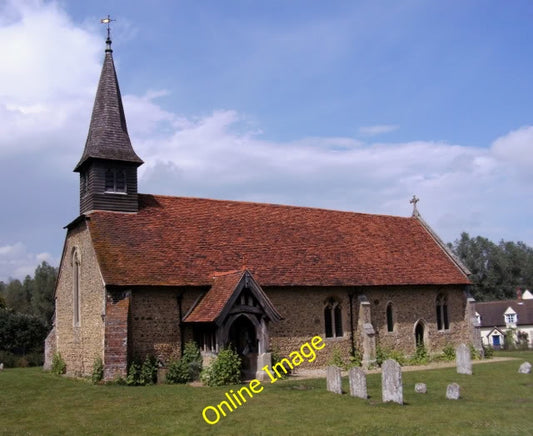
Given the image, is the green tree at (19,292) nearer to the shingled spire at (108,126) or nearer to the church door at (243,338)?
the shingled spire at (108,126)

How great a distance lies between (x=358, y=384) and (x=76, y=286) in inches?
591

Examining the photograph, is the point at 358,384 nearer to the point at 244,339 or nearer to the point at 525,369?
the point at 244,339

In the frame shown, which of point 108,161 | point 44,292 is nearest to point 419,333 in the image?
point 108,161

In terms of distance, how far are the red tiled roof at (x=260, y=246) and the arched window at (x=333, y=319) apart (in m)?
1.17

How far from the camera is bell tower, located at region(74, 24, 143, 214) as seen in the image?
26.3m

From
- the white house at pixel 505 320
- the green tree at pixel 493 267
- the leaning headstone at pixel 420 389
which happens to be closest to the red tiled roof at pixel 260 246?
the leaning headstone at pixel 420 389

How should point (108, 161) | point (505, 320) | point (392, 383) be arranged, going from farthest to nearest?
point (505, 320), point (108, 161), point (392, 383)

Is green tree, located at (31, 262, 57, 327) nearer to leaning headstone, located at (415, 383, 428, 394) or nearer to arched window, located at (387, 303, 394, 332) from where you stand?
arched window, located at (387, 303, 394, 332)

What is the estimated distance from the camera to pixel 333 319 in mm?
27391

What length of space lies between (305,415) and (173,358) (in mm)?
9394

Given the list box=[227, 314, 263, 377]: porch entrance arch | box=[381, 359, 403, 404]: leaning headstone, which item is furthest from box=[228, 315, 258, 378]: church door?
box=[381, 359, 403, 404]: leaning headstone

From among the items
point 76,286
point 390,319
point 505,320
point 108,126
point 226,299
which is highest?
point 108,126

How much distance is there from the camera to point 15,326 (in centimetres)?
3934

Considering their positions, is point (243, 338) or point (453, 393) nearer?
point (453, 393)
